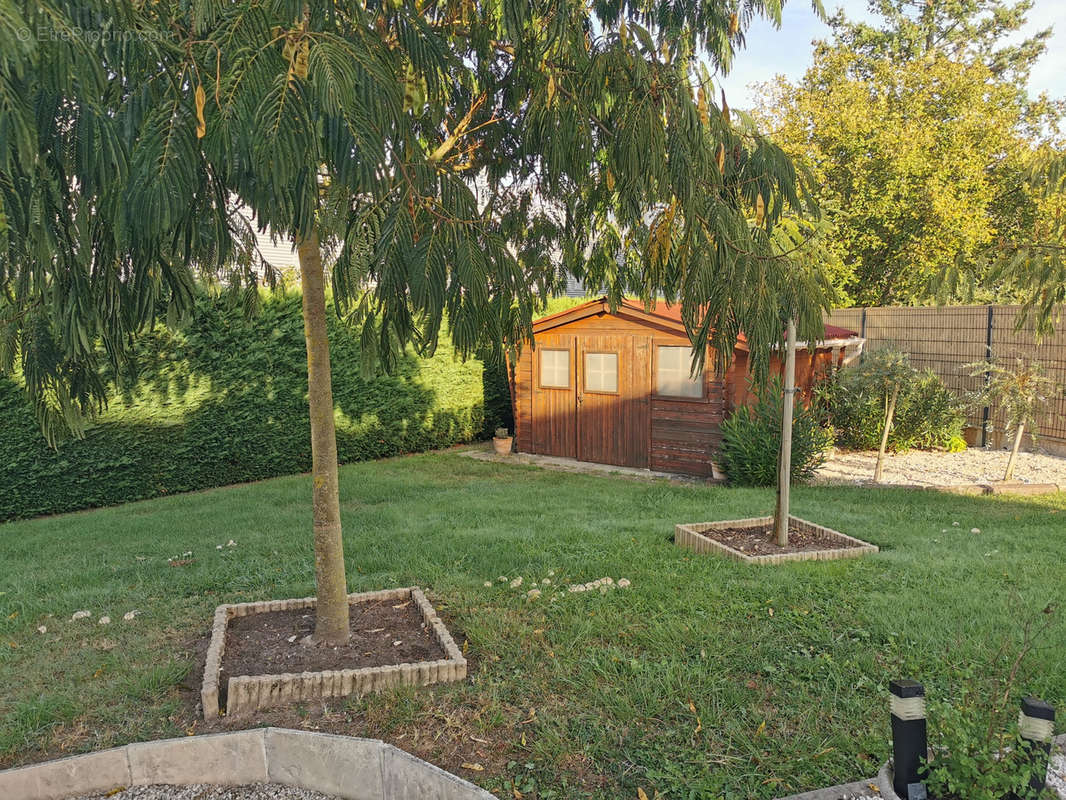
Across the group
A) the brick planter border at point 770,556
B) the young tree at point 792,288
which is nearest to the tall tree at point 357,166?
the young tree at point 792,288

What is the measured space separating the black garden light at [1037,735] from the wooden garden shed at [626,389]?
7.22 meters

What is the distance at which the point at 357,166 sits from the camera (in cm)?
216

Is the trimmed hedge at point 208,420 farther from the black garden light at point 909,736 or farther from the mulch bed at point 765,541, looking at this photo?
the black garden light at point 909,736

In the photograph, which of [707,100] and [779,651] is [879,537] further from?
[707,100]

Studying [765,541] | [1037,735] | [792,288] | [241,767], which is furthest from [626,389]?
[1037,735]

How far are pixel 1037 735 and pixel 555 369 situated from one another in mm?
9392

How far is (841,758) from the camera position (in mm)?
2936

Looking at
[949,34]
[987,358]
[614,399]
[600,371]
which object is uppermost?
[949,34]

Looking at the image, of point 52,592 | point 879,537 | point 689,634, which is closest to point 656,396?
point 879,537

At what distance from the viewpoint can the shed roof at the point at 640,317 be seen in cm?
1010

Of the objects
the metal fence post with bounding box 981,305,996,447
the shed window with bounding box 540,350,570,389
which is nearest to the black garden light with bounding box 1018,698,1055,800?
the shed window with bounding box 540,350,570,389

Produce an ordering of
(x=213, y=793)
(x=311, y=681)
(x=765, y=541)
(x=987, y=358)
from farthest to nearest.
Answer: (x=987, y=358)
(x=765, y=541)
(x=311, y=681)
(x=213, y=793)

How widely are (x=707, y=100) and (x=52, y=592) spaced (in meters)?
5.25

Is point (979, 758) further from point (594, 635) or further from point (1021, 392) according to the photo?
point (1021, 392)
